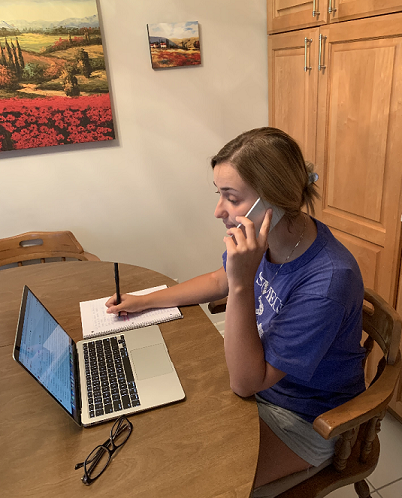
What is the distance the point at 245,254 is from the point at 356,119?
1.08 meters

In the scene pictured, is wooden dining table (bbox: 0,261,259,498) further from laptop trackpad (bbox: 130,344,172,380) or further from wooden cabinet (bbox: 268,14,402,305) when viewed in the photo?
wooden cabinet (bbox: 268,14,402,305)

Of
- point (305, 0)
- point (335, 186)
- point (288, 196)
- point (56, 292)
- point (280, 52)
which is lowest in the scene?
point (56, 292)

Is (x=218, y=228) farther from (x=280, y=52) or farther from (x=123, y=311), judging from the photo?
(x=123, y=311)

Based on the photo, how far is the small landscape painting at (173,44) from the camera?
205 cm

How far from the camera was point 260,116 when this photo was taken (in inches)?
93.6

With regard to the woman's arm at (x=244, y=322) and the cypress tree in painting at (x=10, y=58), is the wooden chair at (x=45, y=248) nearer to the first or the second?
the cypress tree in painting at (x=10, y=58)

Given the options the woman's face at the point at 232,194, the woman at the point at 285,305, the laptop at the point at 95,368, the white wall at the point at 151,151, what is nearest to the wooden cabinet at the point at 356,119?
the white wall at the point at 151,151

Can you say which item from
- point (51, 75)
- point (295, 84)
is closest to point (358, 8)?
point (295, 84)

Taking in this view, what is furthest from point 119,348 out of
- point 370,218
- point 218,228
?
point 218,228

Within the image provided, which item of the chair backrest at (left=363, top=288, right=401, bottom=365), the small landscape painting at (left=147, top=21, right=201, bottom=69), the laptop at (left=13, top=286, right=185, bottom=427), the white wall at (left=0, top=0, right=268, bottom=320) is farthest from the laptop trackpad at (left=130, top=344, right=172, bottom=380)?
the small landscape painting at (left=147, top=21, right=201, bottom=69)

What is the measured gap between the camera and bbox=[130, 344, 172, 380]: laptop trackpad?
1.03m

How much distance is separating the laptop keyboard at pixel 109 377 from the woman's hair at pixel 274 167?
1.81 ft

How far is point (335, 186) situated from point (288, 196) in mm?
984

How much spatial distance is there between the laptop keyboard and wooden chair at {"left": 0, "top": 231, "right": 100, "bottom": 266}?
2.99 feet
